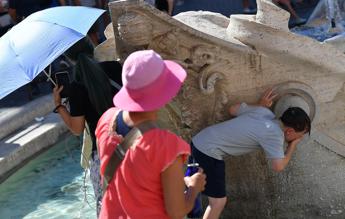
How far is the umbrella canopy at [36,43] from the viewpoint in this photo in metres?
3.04

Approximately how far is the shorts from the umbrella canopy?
873 mm

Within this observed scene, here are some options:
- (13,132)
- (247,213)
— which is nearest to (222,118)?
(247,213)

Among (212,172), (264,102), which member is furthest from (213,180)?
(264,102)

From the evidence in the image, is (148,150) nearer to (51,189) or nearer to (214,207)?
(214,207)

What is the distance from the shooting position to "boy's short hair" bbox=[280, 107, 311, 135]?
3293 millimetres

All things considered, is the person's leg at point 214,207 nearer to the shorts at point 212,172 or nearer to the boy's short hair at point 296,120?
the shorts at point 212,172

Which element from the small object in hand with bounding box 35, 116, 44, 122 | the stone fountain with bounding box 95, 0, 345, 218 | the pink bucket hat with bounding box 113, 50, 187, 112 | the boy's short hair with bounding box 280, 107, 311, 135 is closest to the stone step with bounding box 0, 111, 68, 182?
the small object in hand with bounding box 35, 116, 44, 122

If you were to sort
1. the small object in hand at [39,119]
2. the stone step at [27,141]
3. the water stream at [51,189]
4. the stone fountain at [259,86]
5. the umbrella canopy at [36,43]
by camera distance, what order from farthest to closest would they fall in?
the small object in hand at [39,119], the stone step at [27,141], the water stream at [51,189], the stone fountain at [259,86], the umbrella canopy at [36,43]

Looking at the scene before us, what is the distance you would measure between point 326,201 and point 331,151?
0.30 metres

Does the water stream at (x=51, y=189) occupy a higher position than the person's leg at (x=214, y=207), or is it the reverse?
the person's leg at (x=214, y=207)

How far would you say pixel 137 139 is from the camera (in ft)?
7.54

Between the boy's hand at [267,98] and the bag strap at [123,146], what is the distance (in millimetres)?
1418

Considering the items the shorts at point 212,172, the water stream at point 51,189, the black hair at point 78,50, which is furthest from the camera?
the water stream at point 51,189

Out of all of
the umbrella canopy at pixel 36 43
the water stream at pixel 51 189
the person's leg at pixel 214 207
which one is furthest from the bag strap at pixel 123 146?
the water stream at pixel 51 189
